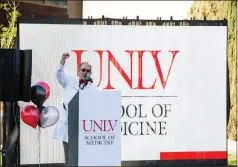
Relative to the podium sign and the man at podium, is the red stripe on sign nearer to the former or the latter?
the man at podium

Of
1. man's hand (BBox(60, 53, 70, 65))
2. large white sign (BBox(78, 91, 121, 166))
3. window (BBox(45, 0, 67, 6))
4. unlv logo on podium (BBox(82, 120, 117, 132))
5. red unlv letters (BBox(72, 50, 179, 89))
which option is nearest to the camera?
large white sign (BBox(78, 91, 121, 166))

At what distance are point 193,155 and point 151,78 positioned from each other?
5.72 ft

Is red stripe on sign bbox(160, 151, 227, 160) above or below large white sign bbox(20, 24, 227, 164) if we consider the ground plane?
below

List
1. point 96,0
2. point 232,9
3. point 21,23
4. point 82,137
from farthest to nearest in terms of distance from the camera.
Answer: point 96,0 → point 232,9 → point 21,23 → point 82,137

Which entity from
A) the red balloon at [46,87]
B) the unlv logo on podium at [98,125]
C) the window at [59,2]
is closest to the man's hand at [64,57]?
the red balloon at [46,87]

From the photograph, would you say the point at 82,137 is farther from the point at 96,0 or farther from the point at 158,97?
the point at 96,0

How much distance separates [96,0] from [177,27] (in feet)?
24.5

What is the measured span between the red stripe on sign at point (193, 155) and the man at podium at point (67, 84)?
198cm

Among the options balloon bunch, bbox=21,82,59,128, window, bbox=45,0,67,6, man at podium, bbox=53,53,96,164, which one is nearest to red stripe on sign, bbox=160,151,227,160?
man at podium, bbox=53,53,96,164

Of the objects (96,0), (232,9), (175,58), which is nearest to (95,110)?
(175,58)

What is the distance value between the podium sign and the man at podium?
1.85 metres

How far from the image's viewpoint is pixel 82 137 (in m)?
8.12

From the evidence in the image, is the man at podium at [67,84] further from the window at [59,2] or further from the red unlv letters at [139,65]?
the window at [59,2]

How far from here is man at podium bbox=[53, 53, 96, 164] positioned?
1042 cm
